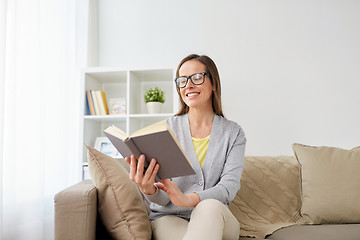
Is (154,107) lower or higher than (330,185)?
higher

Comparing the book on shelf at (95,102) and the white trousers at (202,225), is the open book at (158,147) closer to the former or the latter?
the white trousers at (202,225)

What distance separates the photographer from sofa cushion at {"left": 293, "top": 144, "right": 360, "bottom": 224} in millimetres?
1622

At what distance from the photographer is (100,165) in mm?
1220

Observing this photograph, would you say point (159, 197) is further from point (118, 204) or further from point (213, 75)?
point (213, 75)

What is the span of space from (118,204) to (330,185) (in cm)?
115

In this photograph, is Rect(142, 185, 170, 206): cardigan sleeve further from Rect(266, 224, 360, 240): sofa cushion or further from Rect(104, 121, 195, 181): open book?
Rect(266, 224, 360, 240): sofa cushion

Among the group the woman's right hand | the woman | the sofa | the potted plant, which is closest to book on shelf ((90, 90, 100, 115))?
the potted plant

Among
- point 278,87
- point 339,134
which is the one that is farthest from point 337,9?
point 339,134

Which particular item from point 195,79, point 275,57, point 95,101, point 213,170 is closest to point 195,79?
point 195,79

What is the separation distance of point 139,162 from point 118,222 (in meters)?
0.30

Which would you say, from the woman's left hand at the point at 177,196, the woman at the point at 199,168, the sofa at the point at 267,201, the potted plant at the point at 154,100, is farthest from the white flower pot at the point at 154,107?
the woman's left hand at the point at 177,196

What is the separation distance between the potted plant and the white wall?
0.78 ft

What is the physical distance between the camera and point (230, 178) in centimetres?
128

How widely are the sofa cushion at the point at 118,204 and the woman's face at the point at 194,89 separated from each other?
0.45 metres
